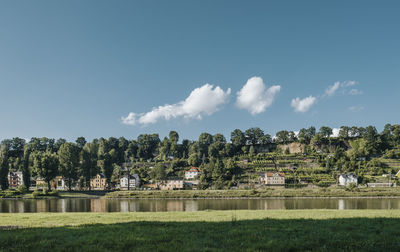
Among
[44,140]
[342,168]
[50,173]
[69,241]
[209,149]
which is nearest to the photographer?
[69,241]

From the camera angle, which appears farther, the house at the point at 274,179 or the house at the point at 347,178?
the house at the point at 274,179

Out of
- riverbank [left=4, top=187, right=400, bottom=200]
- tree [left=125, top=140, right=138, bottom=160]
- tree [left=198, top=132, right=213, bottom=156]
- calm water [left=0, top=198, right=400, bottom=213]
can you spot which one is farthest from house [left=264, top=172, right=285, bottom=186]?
tree [left=125, top=140, right=138, bottom=160]

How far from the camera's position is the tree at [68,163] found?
10438cm

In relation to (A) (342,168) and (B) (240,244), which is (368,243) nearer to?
(B) (240,244)

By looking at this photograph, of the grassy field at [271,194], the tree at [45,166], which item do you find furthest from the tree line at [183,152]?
the grassy field at [271,194]

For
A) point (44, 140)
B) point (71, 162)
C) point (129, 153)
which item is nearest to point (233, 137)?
point (129, 153)

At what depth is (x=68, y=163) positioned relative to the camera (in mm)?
105875

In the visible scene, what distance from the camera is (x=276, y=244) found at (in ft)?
32.6

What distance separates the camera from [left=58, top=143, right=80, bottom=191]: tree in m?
104

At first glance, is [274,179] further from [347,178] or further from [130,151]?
[130,151]

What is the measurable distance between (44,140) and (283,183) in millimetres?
162122

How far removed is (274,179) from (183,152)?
8694 cm

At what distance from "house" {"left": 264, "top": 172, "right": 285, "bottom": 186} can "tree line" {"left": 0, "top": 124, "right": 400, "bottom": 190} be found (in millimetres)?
14114

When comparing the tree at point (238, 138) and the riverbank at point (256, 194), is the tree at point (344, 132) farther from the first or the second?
the riverbank at point (256, 194)
